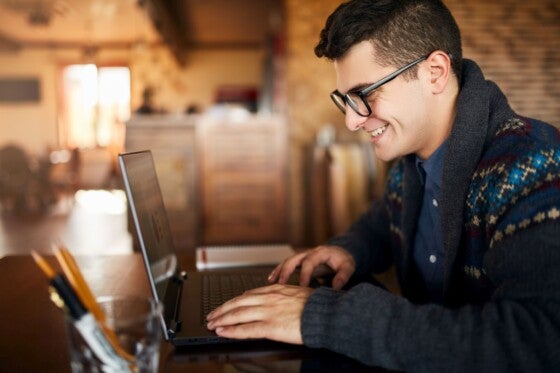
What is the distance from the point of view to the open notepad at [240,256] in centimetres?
146

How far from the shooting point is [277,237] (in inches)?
179

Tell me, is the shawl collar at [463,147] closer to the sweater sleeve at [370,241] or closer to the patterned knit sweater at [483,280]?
the patterned knit sweater at [483,280]

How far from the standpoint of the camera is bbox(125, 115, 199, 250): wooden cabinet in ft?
14.0

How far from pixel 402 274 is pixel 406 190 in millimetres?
209

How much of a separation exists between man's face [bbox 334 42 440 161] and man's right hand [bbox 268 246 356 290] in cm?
27

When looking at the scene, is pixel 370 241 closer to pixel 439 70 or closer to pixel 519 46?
pixel 439 70

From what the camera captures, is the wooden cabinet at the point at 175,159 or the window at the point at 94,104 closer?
the wooden cabinet at the point at 175,159

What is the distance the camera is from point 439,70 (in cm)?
114

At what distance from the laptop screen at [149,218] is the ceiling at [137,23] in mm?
4981

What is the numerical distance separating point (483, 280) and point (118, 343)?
2.25 feet

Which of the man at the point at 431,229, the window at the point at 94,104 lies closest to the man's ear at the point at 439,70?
the man at the point at 431,229

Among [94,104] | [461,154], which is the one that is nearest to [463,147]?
[461,154]

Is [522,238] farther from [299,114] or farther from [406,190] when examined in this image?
[299,114]

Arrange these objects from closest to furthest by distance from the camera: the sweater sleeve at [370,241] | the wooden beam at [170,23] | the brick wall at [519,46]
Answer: the sweater sleeve at [370,241]
the brick wall at [519,46]
the wooden beam at [170,23]
